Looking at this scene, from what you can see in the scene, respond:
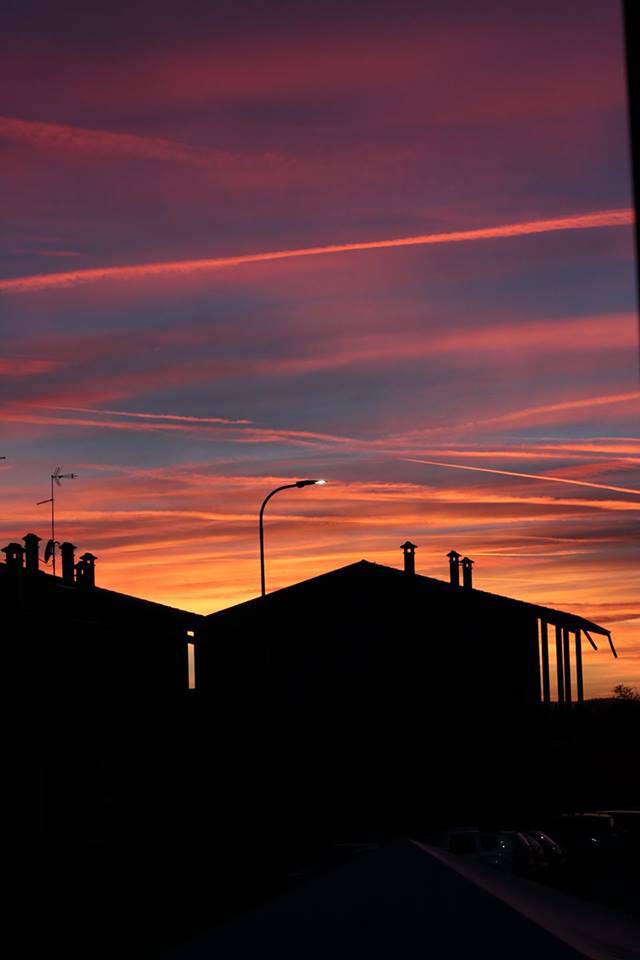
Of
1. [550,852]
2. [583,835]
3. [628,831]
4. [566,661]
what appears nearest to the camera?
[550,852]

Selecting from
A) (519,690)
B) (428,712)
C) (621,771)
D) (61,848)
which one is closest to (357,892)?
(61,848)

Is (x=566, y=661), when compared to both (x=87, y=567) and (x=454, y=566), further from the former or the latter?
(x=87, y=567)

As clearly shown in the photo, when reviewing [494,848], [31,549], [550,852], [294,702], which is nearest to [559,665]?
[294,702]

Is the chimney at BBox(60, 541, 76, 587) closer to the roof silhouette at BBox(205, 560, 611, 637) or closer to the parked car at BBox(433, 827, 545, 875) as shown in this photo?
the roof silhouette at BBox(205, 560, 611, 637)

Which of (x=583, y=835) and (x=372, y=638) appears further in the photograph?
(x=372, y=638)

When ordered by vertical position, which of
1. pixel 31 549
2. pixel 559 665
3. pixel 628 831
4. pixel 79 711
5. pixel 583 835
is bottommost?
pixel 628 831

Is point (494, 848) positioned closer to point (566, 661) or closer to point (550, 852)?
point (550, 852)

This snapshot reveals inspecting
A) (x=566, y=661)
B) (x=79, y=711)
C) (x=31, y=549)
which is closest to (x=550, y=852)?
(x=79, y=711)

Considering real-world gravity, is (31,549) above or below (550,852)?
above

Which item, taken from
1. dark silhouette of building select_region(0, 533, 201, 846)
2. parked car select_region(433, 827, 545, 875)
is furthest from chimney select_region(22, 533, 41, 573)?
parked car select_region(433, 827, 545, 875)

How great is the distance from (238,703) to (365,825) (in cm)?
747

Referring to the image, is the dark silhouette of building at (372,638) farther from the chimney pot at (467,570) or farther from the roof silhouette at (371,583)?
the chimney pot at (467,570)

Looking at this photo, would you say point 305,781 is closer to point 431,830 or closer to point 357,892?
point 431,830

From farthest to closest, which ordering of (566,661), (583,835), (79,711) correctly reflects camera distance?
(566,661) → (583,835) → (79,711)
